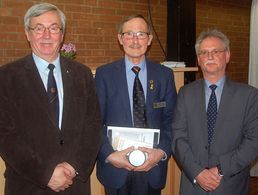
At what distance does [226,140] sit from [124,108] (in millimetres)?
688

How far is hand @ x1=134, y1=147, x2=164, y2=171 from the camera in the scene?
7.45 feet

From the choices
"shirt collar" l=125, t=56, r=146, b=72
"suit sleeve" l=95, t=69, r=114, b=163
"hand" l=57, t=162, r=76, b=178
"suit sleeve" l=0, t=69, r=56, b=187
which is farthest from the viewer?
"shirt collar" l=125, t=56, r=146, b=72

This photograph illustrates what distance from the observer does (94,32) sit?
4293 mm

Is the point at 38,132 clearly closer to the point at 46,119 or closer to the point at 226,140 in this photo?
the point at 46,119

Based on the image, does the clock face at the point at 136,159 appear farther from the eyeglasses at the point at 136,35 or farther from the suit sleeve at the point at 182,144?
the eyeglasses at the point at 136,35

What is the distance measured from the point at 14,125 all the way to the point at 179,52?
2.82 m

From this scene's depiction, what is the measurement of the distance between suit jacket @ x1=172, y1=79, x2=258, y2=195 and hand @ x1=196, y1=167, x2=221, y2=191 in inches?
1.3

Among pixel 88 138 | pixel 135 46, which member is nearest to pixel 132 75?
pixel 135 46

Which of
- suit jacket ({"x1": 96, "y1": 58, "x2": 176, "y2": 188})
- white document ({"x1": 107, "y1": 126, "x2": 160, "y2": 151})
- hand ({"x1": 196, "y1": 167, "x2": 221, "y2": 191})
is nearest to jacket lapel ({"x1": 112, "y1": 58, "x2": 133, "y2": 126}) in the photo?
suit jacket ({"x1": 96, "y1": 58, "x2": 176, "y2": 188})

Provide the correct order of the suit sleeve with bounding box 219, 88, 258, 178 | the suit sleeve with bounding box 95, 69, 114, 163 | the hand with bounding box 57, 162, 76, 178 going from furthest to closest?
1. the suit sleeve with bounding box 95, 69, 114, 163
2. the suit sleeve with bounding box 219, 88, 258, 178
3. the hand with bounding box 57, 162, 76, 178

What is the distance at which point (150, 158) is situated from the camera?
7.51 feet

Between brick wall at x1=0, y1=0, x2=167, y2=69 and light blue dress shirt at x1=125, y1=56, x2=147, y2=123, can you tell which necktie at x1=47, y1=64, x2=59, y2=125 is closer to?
light blue dress shirt at x1=125, y1=56, x2=147, y2=123

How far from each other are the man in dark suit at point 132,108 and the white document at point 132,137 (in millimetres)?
37

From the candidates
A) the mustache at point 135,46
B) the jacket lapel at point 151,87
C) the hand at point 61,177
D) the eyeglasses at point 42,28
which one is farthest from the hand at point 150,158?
the eyeglasses at point 42,28
